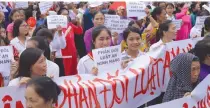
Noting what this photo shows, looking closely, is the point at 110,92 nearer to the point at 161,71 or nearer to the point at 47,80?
the point at 161,71

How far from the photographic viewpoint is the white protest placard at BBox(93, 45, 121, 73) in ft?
15.8

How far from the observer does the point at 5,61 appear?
4.88 metres

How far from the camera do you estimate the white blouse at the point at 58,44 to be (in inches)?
279

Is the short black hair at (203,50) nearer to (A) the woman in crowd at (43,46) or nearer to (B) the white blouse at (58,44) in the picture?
(A) the woman in crowd at (43,46)

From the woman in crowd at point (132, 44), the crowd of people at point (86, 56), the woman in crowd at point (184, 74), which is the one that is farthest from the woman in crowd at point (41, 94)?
the woman in crowd at point (132, 44)

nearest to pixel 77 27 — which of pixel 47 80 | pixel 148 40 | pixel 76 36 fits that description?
pixel 76 36

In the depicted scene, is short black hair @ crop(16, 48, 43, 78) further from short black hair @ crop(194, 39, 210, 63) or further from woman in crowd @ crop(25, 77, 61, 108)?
short black hair @ crop(194, 39, 210, 63)

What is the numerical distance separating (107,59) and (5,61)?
1.06 m

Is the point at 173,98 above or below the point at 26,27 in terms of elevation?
below

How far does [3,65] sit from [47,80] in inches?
68.2

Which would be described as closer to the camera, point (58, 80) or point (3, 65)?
point (58, 80)

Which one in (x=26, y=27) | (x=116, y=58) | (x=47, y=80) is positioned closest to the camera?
(x=47, y=80)

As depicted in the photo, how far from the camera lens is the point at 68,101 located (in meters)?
4.30

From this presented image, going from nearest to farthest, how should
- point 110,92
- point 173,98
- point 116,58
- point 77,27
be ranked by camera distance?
1. point 173,98
2. point 110,92
3. point 116,58
4. point 77,27
